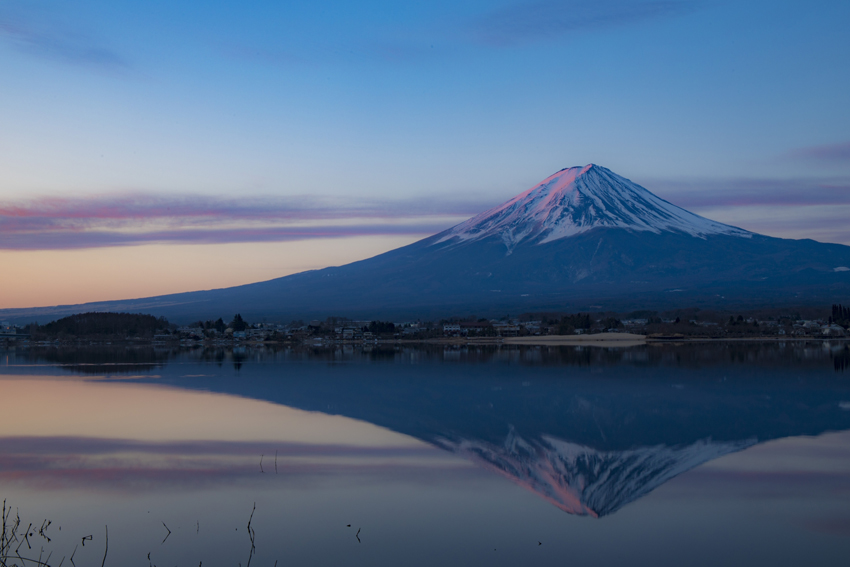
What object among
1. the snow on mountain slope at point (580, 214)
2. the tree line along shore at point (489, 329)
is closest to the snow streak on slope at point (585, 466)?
the tree line along shore at point (489, 329)

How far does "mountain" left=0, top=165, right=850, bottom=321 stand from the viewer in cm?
10425

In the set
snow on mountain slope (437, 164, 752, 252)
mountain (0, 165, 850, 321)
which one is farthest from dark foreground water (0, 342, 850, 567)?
snow on mountain slope (437, 164, 752, 252)

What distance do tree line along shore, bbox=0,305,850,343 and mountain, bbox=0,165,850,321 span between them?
725 inches

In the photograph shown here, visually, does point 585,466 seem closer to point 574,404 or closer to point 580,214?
point 574,404

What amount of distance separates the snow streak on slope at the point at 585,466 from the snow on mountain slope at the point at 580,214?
5024 inches

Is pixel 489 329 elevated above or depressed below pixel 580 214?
below

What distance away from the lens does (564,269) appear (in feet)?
425

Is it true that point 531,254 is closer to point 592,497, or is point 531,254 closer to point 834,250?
point 834,250

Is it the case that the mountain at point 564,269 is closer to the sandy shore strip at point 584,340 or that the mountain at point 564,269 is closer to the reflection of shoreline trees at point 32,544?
the sandy shore strip at point 584,340

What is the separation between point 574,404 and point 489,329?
47.9m

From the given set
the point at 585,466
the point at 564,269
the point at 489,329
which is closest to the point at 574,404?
the point at 585,466

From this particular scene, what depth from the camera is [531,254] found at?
441 ft

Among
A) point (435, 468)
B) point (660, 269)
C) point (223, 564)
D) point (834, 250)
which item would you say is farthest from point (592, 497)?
point (834, 250)

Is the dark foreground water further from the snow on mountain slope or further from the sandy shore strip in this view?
the snow on mountain slope
